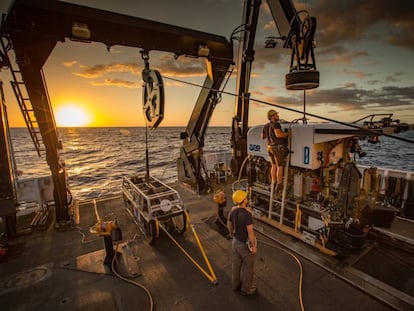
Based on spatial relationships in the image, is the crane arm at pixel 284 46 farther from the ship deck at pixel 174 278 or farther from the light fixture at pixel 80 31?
the light fixture at pixel 80 31

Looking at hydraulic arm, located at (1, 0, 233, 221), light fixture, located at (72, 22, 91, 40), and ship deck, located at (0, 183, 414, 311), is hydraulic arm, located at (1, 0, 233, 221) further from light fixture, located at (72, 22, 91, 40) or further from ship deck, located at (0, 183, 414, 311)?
ship deck, located at (0, 183, 414, 311)

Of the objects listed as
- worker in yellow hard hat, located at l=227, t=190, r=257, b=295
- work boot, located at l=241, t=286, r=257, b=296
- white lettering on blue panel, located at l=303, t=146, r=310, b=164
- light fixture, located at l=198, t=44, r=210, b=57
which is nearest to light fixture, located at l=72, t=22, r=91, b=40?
light fixture, located at l=198, t=44, r=210, b=57

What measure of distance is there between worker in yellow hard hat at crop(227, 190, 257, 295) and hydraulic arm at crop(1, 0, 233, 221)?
588 cm

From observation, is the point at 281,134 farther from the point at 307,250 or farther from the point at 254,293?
the point at 254,293

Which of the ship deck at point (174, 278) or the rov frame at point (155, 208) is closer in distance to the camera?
the ship deck at point (174, 278)

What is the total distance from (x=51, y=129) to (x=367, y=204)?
9266 millimetres

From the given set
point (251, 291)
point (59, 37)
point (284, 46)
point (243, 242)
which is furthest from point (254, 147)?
point (59, 37)

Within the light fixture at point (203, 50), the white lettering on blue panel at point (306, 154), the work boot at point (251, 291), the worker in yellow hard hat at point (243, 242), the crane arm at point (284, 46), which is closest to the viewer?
the worker in yellow hard hat at point (243, 242)

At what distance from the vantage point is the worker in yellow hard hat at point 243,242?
3.76 meters

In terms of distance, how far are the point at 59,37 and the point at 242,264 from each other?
7383mm

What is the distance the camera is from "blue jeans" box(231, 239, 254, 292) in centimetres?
389

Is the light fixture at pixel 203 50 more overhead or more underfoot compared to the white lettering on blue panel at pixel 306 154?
more overhead

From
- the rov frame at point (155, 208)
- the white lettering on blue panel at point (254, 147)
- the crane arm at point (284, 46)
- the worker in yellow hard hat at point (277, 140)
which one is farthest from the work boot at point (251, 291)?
the white lettering on blue panel at point (254, 147)

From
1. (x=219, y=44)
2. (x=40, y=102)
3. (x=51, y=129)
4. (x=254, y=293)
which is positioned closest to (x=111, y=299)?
(x=254, y=293)
